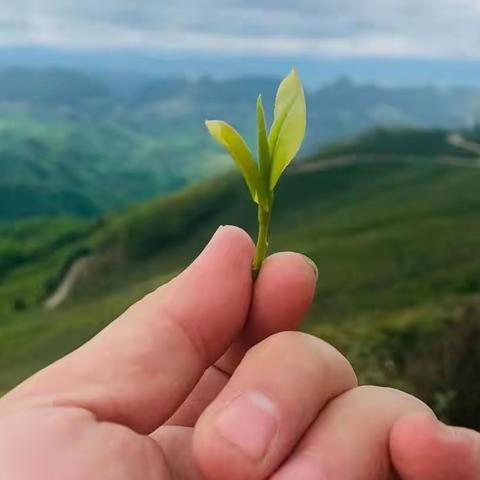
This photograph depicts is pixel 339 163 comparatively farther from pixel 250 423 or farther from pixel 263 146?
pixel 250 423

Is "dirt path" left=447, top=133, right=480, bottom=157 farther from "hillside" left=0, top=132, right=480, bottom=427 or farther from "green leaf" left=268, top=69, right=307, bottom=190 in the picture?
"green leaf" left=268, top=69, right=307, bottom=190

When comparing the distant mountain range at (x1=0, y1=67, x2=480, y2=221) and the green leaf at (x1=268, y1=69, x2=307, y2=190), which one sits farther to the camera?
the distant mountain range at (x1=0, y1=67, x2=480, y2=221)

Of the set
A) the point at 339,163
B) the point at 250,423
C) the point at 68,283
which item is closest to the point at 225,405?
the point at 250,423

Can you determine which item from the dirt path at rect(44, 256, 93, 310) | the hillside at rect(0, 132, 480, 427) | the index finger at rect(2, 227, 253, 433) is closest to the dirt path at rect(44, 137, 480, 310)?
the dirt path at rect(44, 256, 93, 310)

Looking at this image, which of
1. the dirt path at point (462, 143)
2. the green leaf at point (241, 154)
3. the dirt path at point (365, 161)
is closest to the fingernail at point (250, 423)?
the green leaf at point (241, 154)

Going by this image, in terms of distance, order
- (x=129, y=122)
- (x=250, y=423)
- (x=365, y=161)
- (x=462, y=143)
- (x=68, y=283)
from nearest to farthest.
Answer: (x=250, y=423)
(x=68, y=283)
(x=365, y=161)
(x=462, y=143)
(x=129, y=122)

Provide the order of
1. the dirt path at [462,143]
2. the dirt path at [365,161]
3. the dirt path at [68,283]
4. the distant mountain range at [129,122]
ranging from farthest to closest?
the distant mountain range at [129,122] → the dirt path at [462,143] → the dirt path at [365,161] → the dirt path at [68,283]

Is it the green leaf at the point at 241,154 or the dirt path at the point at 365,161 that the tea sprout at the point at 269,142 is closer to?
the green leaf at the point at 241,154
